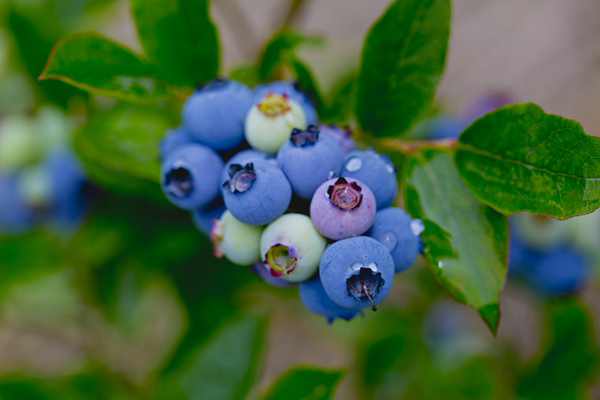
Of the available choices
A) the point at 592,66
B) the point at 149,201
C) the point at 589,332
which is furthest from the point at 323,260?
the point at 592,66

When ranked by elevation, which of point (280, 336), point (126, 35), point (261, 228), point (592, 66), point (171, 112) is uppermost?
point (261, 228)

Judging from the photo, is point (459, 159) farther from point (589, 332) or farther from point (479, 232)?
point (589, 332)

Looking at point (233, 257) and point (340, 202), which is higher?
point (340, 202)

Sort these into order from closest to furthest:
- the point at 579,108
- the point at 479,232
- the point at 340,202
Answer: the point at 340,202 → the point at 479,232 → the point at 579,108

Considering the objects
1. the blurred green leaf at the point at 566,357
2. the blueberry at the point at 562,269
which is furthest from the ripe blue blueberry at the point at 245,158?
the blurred green leaf at the point at 566,357

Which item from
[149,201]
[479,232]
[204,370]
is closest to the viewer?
[479,232]

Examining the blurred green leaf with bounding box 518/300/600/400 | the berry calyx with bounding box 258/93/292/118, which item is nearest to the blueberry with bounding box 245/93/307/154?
the berry calyx with bounding box 258/93/292/118

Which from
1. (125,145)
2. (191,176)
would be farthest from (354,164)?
(125,145)
